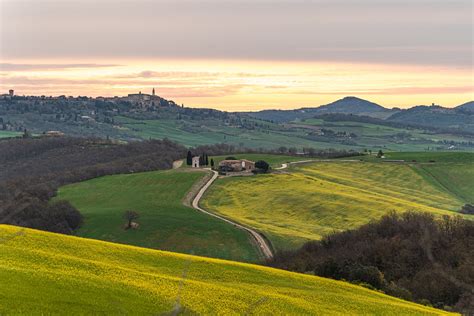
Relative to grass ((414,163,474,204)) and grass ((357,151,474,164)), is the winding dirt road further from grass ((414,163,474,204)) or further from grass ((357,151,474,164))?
grass ((357,151,474,164))

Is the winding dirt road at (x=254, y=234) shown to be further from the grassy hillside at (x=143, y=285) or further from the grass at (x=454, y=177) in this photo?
the grass at (x=454, y=177)

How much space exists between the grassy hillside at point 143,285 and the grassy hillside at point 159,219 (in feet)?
125

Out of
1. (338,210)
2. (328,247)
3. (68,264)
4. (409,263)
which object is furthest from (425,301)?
(338,210)

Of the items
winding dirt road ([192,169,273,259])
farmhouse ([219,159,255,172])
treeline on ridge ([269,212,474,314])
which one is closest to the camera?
treeline on ridge ([269,212,474,314])

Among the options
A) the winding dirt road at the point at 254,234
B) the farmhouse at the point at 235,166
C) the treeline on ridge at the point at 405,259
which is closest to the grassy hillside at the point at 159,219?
the winding dirt road at the point at 254,234

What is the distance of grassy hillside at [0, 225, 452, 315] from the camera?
32.2m

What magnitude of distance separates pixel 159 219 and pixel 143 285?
224 ft

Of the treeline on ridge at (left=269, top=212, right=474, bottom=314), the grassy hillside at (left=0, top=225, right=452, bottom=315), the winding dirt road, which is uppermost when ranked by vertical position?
the grassy hillside at (left=0, top=225, right=452, bottom=315)

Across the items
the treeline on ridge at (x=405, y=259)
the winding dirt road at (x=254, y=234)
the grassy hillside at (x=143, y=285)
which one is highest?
the grassy hillside at (x=143, y=285)

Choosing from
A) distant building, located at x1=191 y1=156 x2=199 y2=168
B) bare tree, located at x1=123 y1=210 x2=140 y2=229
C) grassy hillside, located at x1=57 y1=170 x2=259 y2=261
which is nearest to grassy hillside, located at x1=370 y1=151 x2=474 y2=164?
distant building, located at x1=191 y1=156 x2=199 y2=168

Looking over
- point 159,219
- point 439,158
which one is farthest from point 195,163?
point 439,158

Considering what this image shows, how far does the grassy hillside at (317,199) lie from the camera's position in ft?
344

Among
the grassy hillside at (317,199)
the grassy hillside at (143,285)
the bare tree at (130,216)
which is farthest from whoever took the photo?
the grassy hillside at (317,199)

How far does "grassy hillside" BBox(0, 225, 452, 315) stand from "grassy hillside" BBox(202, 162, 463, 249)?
4049cm
